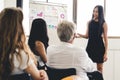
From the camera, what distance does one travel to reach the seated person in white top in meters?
2.82

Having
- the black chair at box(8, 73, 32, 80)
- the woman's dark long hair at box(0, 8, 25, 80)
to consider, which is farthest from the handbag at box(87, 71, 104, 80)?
the woman's dark long hair at box(0, 8, 25, 80)

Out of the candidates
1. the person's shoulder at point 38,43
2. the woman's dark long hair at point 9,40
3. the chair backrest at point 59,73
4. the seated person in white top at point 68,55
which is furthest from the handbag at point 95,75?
the woman's dark long hair at point 9,40

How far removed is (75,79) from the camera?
8.76ft

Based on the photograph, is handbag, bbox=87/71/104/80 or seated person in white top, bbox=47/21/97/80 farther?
handbag, bbox=87/71/104/80

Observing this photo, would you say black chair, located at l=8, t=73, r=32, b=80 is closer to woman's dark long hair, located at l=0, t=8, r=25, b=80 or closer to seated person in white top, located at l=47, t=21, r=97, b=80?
woman's dark long hair, located at l=0, t=8, r=25, b=80

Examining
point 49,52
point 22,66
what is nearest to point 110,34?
point 49,52

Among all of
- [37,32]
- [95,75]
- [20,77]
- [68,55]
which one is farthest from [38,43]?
[20,77]

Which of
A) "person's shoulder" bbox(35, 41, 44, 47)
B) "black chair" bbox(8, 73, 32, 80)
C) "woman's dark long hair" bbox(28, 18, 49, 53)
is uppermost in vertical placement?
"woman's dark long hair" bbox(28, 18, 49, 53)

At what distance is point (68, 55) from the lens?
112 inches

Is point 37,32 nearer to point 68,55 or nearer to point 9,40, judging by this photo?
point 68,55

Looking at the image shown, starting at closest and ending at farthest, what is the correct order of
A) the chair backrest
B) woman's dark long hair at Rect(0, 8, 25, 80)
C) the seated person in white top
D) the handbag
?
woman's dark long hair at Rect(0, 8, 25, 80) < the chair backrest < the seated person in white top < the handbag

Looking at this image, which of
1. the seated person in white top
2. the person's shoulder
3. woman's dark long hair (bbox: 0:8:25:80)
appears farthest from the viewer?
the person's shoulder

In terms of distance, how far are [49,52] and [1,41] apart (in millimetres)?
1003

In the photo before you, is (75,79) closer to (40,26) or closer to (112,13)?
(40,26)
